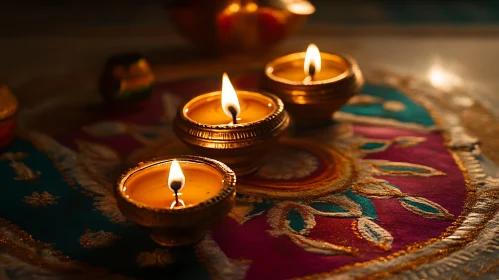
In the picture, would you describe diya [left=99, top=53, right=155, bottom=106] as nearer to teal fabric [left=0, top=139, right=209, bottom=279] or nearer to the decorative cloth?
the decorative cloth

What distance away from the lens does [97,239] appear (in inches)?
36.8

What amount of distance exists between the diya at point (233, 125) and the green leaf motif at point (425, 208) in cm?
24

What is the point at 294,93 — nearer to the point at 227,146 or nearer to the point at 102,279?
the point at 227,146

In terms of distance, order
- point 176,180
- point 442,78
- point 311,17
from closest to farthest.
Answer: point 176,180, point 442,78, point 311,17

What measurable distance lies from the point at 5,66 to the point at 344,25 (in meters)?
1.01

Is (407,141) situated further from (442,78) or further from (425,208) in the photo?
(442,78)

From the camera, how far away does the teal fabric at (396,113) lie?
4.35 ft

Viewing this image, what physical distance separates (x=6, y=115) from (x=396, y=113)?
813mm

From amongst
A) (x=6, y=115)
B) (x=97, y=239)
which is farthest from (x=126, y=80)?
(x=97, y=239)

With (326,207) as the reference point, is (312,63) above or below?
above

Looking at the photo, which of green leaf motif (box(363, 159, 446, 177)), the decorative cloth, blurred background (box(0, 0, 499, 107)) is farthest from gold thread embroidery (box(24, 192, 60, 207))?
green leaf motif (box(363, 159, 446, 177))

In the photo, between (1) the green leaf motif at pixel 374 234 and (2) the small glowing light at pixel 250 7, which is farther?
(2) the small glowing light at pixel 250 7

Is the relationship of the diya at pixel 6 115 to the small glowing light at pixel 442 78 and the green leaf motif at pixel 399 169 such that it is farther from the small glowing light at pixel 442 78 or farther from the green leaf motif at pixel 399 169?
the small glowing light at pixel 442 78

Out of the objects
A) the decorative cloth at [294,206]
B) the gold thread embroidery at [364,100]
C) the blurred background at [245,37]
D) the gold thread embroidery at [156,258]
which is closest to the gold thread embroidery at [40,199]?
the decorative cloth at [294,206]
